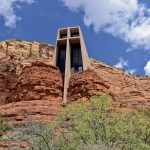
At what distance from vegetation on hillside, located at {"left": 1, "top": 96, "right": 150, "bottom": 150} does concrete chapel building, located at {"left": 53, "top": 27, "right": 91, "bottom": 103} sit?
33.4 meters

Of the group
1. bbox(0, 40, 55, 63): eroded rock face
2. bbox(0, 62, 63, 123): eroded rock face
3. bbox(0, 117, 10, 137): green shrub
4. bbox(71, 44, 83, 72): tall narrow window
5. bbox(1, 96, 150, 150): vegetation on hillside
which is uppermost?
bbox(0, 40, 55, 63): eroded rock face

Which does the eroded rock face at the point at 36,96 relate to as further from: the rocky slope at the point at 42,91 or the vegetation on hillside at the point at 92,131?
the vegetation on hillside at the point at 92,131

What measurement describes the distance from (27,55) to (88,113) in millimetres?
83505

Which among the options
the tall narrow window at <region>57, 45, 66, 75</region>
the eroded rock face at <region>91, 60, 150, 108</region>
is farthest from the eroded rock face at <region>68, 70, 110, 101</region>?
the eroded rock face at <region>91, 60, 150, 108</region>

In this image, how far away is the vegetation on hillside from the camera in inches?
1041

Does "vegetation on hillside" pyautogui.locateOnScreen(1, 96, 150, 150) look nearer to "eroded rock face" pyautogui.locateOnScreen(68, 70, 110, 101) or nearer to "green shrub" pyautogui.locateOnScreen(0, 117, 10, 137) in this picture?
"green shrub" pyautogui.locateOnScreen(0, 117, 10, 137)

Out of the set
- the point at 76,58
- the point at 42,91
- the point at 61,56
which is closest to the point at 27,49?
the point at 61,56

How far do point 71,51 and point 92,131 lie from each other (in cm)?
3833

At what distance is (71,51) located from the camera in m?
65.0

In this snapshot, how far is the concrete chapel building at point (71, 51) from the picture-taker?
63.7 m

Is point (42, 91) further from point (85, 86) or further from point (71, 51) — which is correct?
point (71, 51)

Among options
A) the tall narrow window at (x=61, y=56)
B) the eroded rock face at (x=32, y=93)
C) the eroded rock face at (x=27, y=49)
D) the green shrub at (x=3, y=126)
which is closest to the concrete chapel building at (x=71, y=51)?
the tall narrow window at (x=61, y=56)

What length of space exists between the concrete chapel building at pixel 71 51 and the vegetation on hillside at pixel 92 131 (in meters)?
33.4

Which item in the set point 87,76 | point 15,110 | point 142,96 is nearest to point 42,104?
point 15,110
